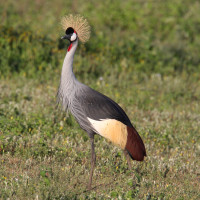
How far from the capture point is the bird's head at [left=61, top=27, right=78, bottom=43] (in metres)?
5.43

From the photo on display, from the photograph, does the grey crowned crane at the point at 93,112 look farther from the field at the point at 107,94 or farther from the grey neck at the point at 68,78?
the field at the point at 107,94

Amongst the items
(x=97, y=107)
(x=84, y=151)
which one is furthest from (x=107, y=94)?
(x=97, y=107)

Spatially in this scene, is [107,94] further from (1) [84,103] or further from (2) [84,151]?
(1) [84,103]

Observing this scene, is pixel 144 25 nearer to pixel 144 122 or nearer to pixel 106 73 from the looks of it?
pixel 106 73

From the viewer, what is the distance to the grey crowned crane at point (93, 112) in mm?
5238

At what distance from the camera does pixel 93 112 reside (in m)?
5.26

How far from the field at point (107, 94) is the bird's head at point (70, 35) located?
0.91 feet

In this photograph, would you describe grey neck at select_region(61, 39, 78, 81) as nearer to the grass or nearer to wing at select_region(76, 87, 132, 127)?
wing at select_region(76, 87, 132, 127)

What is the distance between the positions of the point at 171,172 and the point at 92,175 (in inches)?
46.9

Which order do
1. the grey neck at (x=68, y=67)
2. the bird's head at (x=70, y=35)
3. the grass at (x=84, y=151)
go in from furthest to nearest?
the bird's head at (x=70, y=35)
the grey neck at (x=68, y=67)
the grass at (x=84, y=151)

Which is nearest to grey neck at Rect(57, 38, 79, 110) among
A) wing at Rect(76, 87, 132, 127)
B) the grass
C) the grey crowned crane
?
the grey crowned crane

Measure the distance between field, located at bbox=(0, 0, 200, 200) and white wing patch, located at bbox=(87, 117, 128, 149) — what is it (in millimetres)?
436

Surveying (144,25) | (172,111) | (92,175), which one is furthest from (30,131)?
(144,25)

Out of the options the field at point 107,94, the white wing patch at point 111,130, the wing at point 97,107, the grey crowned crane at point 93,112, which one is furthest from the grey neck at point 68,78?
the field at point 107,94
